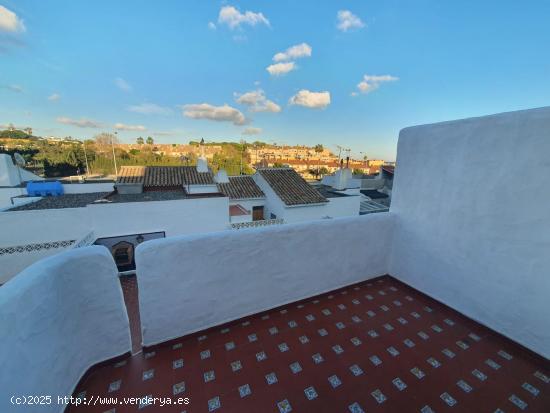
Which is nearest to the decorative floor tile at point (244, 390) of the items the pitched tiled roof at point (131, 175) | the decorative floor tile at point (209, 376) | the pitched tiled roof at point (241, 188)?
the decorative floor tile at point (209, 376)

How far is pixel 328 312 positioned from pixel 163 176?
1079 centimetres

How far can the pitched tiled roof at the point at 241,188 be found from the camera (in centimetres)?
1161

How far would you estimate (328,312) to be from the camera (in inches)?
117

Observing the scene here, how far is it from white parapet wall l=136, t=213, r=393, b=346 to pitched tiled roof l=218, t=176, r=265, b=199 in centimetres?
866

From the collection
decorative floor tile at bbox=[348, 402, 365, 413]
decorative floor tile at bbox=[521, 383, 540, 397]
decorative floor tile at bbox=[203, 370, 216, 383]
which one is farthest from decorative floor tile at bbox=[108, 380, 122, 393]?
decorative floor tile at bbox=[521, 383, 540, 397]

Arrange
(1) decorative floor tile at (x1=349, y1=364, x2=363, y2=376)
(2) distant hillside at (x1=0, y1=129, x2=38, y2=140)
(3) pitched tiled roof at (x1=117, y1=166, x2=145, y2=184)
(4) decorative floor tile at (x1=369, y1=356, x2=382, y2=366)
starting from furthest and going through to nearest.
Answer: (2) distant hillside at (x1=0, y1=129, x2=38, y2=140)
(3) pitched tiled roof at (x1=117, y1=166, x2=145, y2=184)
(4) decorative floor tile at (x1=369, y1=356, x2=382, y2=366)
(1) decorative floor tile at (x1=349, y1=364, x2=363, y2=376)

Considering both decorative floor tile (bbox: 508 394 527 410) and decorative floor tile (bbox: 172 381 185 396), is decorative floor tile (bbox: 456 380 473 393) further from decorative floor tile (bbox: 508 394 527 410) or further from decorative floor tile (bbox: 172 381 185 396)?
decorative floor tile (bbox: 172 381 185 396)

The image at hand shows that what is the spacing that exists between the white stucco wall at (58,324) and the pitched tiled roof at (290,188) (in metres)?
8.42

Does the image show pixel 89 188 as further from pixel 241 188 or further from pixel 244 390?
pixel 244 390

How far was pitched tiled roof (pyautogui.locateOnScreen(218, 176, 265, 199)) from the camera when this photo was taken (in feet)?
38.1

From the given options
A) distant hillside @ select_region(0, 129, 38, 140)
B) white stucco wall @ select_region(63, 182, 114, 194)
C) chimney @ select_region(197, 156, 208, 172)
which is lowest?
white stucco wall @ select_region(63, 182, 114, 194)

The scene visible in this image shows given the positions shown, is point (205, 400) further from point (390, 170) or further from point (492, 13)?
point (390, 170)

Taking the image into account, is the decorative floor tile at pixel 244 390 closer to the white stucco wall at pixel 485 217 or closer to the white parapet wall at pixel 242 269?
the white parapet wall at pixel 242 269

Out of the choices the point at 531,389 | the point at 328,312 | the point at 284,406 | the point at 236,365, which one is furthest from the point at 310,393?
the point at 531,389
